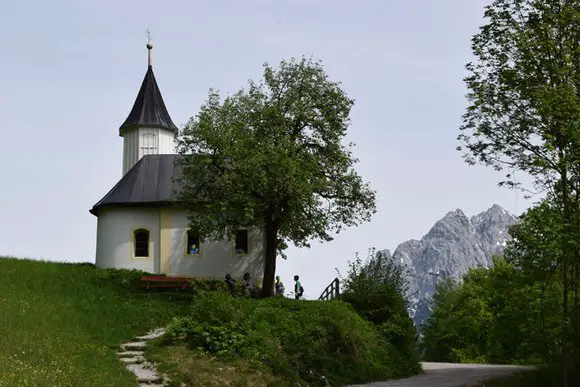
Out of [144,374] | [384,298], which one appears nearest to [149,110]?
[384,298]

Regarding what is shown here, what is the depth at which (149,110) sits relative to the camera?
156ft

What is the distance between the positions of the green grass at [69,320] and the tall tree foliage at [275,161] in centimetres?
502

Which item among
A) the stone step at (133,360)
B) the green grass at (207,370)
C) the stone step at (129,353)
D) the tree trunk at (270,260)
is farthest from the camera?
the tree trunk at (270,260)

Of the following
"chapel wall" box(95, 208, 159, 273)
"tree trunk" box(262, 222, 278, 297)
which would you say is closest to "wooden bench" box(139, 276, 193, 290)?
"tree trunk" box(262, 222, 278, 297)

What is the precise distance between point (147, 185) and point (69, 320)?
18.9m

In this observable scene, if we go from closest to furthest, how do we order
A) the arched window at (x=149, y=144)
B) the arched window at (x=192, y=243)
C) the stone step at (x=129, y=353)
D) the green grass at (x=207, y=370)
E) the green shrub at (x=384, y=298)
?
the green grass at (x=207, y=370) < the stone step at (x=129, y=353) < the green shrub at (x=384, y=298) < the arched window at (x=192, y=243) < the arched window at (x=149, y=144)

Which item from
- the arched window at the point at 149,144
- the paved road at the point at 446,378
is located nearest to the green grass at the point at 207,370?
the paved road at the point at 446,378

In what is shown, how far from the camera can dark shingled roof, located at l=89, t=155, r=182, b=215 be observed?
40406mm

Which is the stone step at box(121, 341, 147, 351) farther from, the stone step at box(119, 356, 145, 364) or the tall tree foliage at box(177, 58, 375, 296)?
the tall tree foliage at box(177, 58, 375, 296)

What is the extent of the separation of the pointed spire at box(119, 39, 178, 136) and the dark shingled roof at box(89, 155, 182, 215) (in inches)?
160

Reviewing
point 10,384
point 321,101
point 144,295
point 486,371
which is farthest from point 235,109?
point 10,384

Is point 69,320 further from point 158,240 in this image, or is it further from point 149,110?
point 149,110

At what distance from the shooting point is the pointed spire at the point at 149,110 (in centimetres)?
4700

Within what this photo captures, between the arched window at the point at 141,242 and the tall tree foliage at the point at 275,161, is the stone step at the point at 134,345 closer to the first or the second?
the tall tree foliage at the point at 275,161
